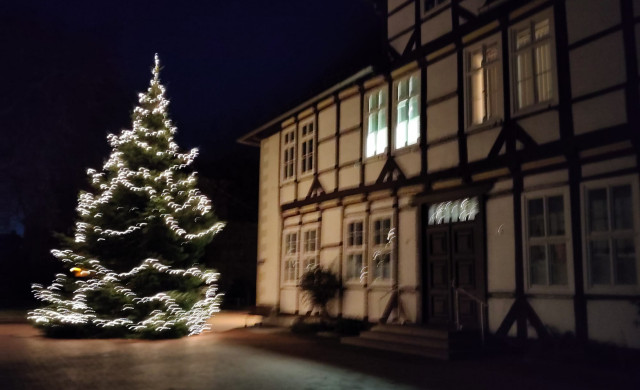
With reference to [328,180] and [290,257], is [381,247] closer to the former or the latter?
[328,180]

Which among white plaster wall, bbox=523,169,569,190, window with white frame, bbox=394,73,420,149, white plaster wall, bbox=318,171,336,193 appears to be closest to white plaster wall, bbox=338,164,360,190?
white plaster wall, bbox=318,171,336,193

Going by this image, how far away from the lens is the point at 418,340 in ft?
37.7

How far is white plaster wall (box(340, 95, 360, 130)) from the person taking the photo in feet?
51.6

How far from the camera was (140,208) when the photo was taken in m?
15.3

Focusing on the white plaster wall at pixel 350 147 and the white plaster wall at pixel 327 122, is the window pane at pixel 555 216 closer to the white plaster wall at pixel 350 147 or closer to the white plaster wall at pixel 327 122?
the white plaster wall at pixel 350 147

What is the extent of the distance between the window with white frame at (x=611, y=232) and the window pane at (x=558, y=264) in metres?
0.47

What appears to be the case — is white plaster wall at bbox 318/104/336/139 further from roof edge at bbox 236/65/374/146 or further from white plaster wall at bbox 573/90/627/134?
white plaster wall at bbox 573/90/627/134

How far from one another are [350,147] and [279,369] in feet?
25.2

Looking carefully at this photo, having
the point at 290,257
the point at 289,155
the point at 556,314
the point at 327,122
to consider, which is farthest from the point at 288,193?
the point at 556,314

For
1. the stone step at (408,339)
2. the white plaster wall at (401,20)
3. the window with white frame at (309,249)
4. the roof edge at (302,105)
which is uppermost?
the white plaster wall at (401,20)

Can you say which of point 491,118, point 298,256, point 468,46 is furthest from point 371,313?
point 468,46

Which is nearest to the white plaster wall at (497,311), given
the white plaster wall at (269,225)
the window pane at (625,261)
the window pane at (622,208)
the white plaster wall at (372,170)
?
the window pane at (625,261)

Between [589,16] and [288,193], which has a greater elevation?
[589,16]

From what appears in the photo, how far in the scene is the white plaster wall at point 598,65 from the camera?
30.9ft
